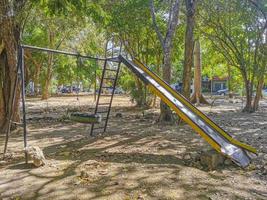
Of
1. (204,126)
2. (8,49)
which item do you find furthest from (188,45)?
(8,49)

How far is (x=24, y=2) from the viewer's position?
8.01 meters

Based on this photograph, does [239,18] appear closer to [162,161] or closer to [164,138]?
[164,138]

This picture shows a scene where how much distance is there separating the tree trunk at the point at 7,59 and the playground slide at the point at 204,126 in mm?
3288

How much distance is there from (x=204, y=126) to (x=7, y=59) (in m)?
5.44

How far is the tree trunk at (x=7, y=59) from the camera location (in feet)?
24.8

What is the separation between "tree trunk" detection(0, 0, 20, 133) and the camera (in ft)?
24.8

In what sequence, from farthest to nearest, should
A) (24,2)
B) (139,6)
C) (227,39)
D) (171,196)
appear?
(227,39) → (139,6) → (24,2) → (171,196)

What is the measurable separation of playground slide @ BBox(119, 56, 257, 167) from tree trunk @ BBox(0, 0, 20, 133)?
3.29 m

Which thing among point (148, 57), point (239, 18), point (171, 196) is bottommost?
point (171, 196)

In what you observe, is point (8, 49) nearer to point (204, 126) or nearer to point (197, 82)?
point (204, 126)

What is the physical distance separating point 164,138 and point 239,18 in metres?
8.34

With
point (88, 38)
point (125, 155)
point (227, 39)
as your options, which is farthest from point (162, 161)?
point (88, 38)

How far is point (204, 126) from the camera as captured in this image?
5.26 m

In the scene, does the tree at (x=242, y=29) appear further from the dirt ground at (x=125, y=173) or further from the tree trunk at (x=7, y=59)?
the tree trunk at (x=7, y=59)
